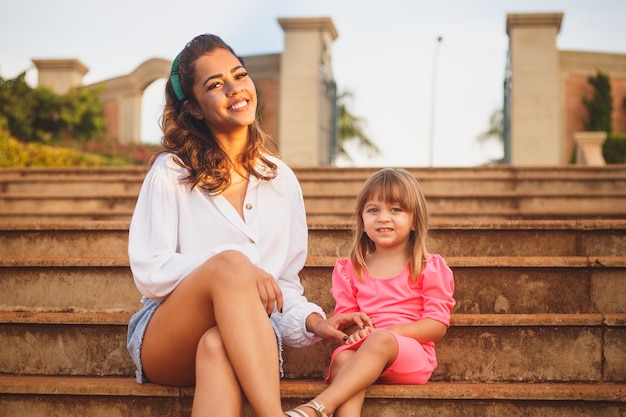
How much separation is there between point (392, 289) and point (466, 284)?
56cm

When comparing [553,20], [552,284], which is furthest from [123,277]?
[553,20]

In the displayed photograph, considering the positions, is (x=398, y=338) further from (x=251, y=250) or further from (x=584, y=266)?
(x=584, y=266)

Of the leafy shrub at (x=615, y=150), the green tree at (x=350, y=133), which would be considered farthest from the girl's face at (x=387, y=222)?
the green tree at (x=350, y=133)

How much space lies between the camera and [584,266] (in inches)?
117

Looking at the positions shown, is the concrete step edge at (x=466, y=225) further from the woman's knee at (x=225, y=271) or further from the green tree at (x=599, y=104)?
the green tree at (x=599, y=104)

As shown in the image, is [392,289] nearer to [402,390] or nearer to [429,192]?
[402,390]

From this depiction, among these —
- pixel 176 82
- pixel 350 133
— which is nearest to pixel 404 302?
pixel 176 82

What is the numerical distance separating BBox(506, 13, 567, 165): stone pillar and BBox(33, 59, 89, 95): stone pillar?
10161 millimetres

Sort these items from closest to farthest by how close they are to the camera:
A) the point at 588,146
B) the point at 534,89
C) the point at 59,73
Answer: the point at 588,146, the point at 534,89, the point at 59,73

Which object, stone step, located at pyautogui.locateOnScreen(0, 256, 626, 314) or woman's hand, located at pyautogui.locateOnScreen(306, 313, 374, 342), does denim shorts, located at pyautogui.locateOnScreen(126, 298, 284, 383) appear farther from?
stone step, located at pyautogui.locateOnScreen(0, 256, 626, 314)

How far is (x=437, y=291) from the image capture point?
2564 millimetres

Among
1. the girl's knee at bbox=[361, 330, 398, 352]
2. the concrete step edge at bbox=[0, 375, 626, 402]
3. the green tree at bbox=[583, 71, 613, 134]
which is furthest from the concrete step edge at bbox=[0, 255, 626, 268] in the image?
the green tree at bbox=[583, 71, 613, 134]

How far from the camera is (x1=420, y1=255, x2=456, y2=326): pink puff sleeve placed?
252cm

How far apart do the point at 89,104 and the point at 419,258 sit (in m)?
14.5
